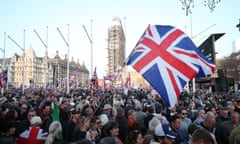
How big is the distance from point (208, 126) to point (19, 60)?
137m

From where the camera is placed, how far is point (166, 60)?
5.58 meters

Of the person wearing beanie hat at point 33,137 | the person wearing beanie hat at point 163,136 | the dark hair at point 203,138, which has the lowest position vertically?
the person wearing beanie hat at point 33,137

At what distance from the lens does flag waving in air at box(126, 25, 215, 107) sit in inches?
204

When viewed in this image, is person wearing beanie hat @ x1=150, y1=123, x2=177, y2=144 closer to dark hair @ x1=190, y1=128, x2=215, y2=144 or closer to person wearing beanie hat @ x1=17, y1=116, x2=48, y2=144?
dark hair @ x1=190, y1=128, x2=215, y2=144

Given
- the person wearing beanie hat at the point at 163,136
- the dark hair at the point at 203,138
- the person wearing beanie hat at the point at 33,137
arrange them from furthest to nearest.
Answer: the person wearing beanie hat at the point at 33,137 → the person wearing beanie hat at the point at 163,136 → the dark hair at the point at 203,138

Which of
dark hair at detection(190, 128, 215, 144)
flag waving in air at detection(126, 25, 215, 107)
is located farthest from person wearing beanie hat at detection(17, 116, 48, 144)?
dark hair at detection(190, 128, 215, 144)

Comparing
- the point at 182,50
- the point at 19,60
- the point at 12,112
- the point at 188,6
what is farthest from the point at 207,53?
the point at 19,60

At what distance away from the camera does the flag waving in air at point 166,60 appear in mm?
5176

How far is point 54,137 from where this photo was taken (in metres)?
4.76

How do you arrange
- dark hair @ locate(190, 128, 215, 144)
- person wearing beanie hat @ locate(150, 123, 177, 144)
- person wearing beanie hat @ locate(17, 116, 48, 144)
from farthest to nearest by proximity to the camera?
person wearing beanie hat @ locate(17, 116, 48, 144) → person wearing beanie hat @ locate(150, 123, 177, 144) → dark hair @ locate(190, 128, 215, 144)

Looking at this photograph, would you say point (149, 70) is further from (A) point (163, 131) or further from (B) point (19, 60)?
(B) point (19, 60)

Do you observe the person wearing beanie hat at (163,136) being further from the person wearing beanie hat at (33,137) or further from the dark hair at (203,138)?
the person wearing beanie hat at (33,137)

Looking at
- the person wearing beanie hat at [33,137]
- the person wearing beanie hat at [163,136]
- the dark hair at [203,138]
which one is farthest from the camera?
the person wearing beanie hat at [33,137]

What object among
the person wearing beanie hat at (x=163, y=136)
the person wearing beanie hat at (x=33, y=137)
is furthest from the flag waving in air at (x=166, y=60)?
the person wearing beanie hat at (x=33, y=137)
